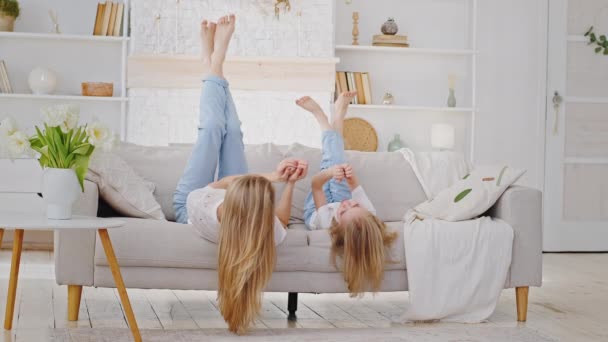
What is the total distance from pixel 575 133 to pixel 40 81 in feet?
13.1

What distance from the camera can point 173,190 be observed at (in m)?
4.48

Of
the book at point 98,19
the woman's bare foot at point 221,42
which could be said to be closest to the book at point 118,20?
the book at point 98,19

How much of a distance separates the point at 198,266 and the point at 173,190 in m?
0.79

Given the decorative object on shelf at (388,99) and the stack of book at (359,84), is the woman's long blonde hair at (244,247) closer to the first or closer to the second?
the stack of book at (359,84)

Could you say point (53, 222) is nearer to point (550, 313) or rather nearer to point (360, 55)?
point (550, 313)

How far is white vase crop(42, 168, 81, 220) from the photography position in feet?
11.1

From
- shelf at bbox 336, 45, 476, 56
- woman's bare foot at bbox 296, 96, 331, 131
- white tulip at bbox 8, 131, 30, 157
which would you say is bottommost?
white tulip at bbox 8, 131, 30, 157

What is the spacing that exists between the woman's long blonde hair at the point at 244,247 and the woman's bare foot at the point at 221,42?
1.04m

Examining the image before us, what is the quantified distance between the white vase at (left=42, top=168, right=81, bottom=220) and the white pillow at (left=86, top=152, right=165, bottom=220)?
1.54ft

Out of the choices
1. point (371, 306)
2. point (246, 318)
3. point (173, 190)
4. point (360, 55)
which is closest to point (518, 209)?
point (371, 306)

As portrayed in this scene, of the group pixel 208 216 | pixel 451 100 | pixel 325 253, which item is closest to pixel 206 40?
pixel 208 216

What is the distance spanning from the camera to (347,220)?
390 cm

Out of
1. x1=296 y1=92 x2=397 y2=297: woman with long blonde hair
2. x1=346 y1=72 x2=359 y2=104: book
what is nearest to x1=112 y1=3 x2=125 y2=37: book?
x1=346 y1=72 x2=359 y2=104: book

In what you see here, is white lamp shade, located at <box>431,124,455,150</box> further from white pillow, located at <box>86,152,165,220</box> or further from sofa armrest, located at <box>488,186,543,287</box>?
white pillow, located at <box>86,152,165,220</box>
